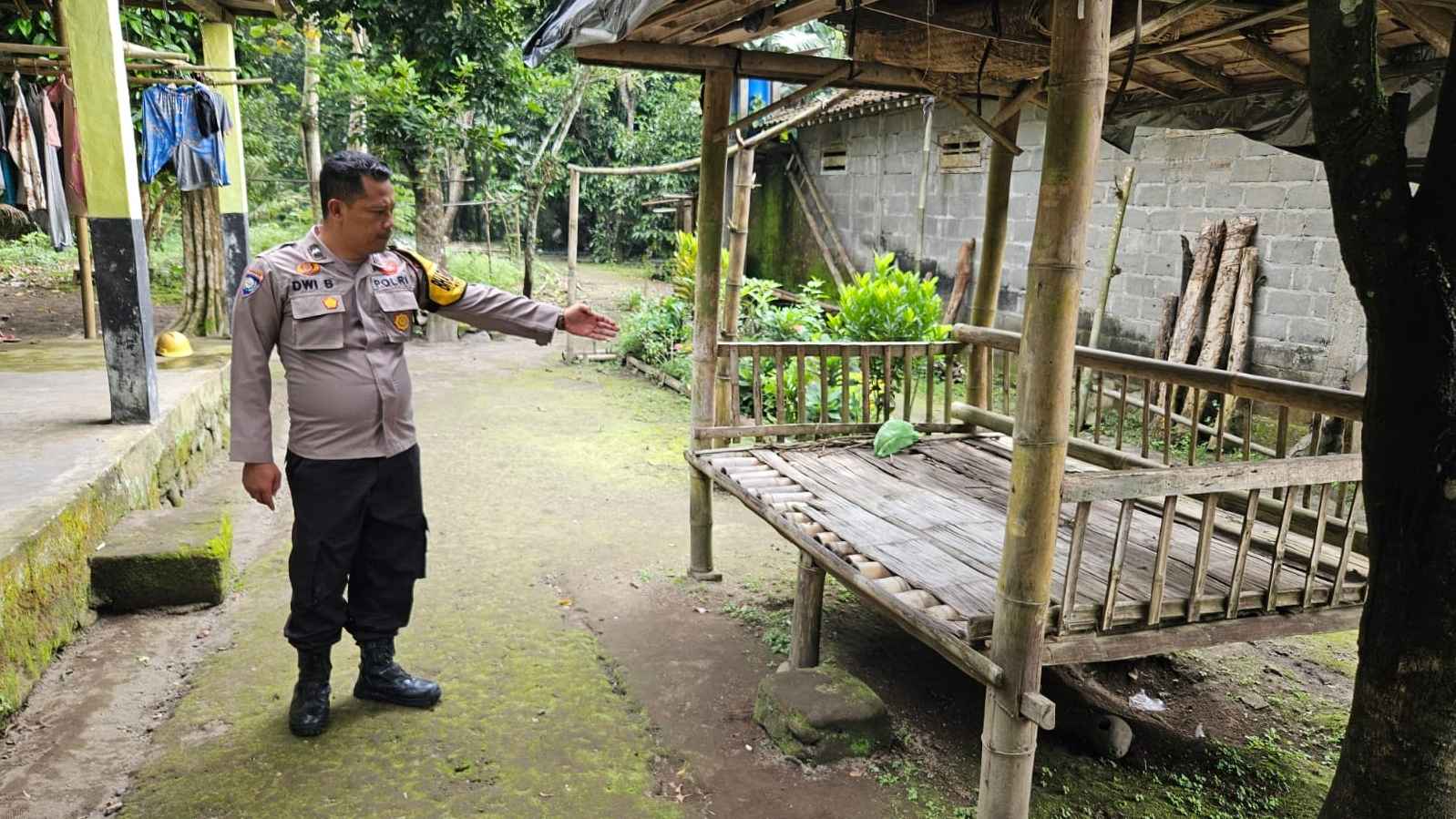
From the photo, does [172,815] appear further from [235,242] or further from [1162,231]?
[1162,231]

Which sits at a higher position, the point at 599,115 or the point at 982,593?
the point at 599,115

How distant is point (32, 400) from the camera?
5582mm

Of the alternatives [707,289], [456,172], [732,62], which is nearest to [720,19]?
[732,62]

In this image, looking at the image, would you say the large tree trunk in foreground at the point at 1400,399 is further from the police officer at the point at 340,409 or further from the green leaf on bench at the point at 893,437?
the green leaf on bench at the point at 893,437

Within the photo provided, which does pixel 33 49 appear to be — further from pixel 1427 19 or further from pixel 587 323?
pixel 1427 19

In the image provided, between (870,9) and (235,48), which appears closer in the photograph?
(870,9)

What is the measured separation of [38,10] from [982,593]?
8.67 m

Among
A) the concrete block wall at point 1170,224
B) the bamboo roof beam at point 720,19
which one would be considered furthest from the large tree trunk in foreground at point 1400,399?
the concrete block wall at point 1170,224

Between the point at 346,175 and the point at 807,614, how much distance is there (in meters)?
2.34

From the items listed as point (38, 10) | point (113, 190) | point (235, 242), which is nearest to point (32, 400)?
point (113, 190)

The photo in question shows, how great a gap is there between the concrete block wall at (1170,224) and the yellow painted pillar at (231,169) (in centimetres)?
639

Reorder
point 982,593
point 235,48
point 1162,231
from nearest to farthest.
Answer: point 982,593, point 1162,231, point 235,48

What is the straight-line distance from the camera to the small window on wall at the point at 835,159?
12844 millimetres

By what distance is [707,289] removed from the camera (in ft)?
15.7
